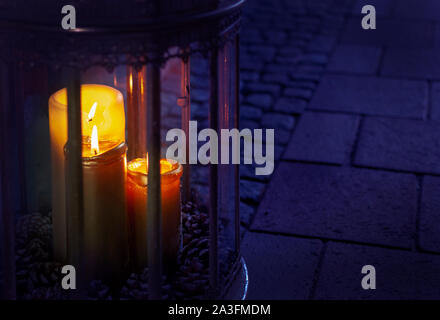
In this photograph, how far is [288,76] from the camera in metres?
4.82

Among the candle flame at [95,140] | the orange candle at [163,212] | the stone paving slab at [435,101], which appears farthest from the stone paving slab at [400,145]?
the candle flame at [95,140]

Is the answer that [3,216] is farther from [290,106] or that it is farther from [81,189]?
[290,106]

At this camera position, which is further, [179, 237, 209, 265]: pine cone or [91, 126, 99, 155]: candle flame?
[179, 237, 209, 265]: pine cone

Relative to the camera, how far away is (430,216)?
289cm

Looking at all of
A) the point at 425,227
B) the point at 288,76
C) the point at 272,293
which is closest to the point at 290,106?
the point at 288,76

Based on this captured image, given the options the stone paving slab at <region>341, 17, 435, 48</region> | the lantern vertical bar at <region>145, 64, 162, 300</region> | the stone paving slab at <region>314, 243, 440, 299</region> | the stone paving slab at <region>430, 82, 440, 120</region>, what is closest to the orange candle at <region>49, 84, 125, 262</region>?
the lantern vertical bar at <region>145, 64, 162, 300</region>

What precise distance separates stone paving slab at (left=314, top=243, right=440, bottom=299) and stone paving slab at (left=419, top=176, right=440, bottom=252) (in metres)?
0.11

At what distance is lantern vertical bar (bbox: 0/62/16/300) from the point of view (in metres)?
1.66

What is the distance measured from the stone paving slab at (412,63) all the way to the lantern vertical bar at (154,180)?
11.4ft

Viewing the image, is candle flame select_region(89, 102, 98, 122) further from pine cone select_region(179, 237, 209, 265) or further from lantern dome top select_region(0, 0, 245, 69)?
pine cone select_region(179, 237, 209, 265)

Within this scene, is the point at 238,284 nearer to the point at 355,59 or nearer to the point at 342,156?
the point at 342,156

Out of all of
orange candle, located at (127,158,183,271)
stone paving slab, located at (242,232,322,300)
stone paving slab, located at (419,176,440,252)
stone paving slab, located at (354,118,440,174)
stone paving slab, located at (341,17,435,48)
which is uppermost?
stone paving slab, located at (341,17,435,48)

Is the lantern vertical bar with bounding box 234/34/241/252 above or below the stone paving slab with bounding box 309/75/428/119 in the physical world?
above
